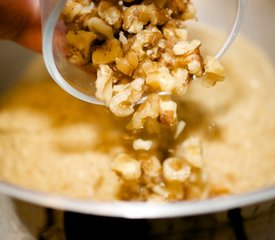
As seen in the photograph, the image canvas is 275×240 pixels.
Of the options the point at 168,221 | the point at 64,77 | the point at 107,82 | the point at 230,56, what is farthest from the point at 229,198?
the point at 230,56

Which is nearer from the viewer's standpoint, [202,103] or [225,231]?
[225,231]

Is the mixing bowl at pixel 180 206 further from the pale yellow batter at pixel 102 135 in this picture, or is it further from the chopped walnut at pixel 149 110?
the pale yellow batter at pixel 102 135

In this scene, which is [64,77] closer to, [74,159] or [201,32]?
[74,159]

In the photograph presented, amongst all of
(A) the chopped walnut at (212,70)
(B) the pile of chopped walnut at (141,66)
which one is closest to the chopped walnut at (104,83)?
(B) the pile of chopped walnut at (141,66)

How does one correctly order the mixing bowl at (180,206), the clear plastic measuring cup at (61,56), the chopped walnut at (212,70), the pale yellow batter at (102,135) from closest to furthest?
the mixing bowl at (180,206), the clear plastic measuring cup at (61,56), the chopped walnut at (212,70), the pale yellow batter at (102,135)

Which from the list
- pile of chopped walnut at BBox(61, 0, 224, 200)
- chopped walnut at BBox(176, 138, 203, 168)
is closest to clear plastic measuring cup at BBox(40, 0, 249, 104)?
pile of chopped walnut at BBox(61, 0, 224, 200)

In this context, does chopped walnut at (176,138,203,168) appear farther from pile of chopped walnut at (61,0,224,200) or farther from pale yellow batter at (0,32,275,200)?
pale yellow batter at (0,32,275,200)
